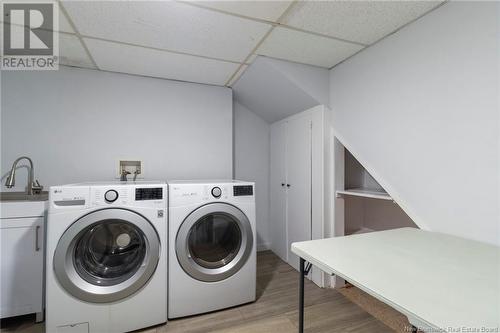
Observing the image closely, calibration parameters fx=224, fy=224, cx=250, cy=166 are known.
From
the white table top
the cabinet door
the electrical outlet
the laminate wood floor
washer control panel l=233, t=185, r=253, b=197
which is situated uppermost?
the electrical outlet

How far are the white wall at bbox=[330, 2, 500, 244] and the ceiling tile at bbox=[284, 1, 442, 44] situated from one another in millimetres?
104

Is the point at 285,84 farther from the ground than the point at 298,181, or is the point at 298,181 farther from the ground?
the point at 285,84

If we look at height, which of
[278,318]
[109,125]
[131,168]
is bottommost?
[278,318]

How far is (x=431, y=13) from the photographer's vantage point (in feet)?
4.36

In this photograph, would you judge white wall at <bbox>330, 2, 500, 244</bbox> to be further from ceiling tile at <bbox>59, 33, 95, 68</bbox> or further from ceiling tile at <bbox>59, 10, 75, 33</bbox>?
ceiling tile at <bbox>59, 33, 95, 68</bbox>

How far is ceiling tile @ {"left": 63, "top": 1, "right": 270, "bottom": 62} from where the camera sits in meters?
1.30

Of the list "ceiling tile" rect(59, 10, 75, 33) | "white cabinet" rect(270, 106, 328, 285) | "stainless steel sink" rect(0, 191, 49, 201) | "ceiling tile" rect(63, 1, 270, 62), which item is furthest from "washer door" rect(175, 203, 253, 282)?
"ceiling tile" rect(59, 10, 75, 33)

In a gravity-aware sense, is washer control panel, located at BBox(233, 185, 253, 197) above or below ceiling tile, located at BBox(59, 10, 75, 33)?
below

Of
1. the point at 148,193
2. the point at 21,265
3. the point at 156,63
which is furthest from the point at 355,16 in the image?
the point at 21,265

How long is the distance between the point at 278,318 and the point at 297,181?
1.27m

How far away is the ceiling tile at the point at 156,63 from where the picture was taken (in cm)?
179

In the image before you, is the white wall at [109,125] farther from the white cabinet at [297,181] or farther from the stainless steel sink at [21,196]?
the white cabinet at [297,181]

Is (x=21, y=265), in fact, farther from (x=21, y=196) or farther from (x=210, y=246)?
(x=210, y=246)

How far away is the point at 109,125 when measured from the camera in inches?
86.8
